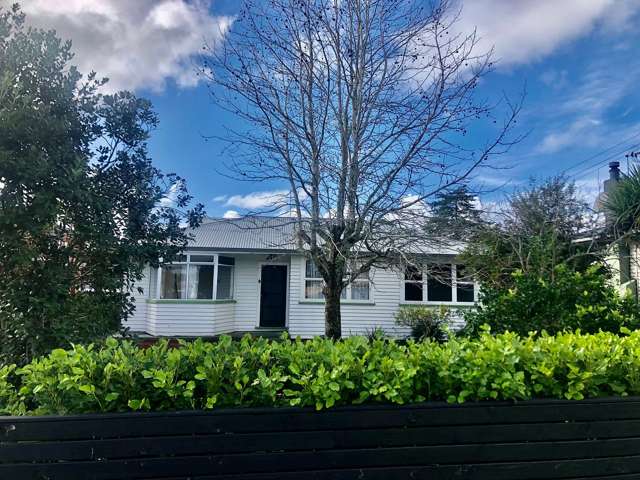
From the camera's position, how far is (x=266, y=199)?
6.21m

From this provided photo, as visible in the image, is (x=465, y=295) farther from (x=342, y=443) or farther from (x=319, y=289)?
(x=342, y=443)

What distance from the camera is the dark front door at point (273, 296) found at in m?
13.4

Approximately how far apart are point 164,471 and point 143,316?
11.6 meters

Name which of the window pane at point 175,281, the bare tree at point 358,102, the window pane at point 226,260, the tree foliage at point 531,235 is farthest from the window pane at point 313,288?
the bare tree at point 358,102

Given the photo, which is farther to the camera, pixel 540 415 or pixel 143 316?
pixel 143 316

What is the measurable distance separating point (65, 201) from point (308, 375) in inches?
106

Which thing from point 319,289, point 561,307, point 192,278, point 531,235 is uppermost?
point 531,235

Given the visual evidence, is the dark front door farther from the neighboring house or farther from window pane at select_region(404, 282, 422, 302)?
the neighboring house

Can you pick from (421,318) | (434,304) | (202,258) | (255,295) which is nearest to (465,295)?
(434,304)

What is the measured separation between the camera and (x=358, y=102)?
546 centimetres

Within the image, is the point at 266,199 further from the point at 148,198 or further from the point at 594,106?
the point at 594,106

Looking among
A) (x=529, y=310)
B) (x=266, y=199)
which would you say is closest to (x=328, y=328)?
(x=266, y=199)

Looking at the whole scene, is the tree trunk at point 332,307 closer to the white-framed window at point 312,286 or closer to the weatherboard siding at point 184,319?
the white-framed window at point 312,286

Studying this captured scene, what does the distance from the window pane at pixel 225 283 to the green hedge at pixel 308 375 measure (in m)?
10.4
